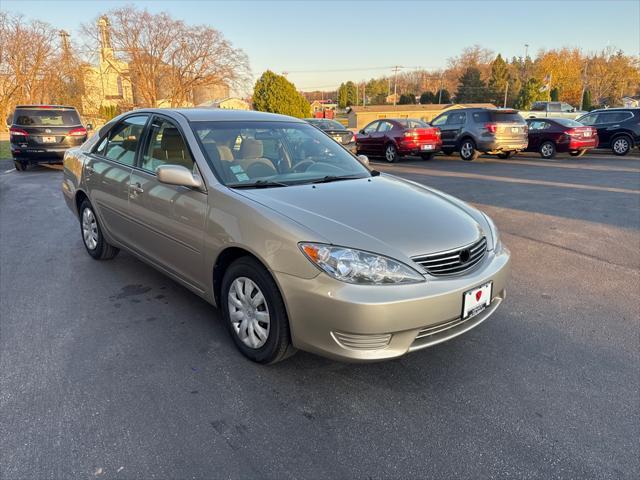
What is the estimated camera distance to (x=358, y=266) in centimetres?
250

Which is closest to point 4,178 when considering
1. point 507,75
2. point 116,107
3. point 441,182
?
point 441,182

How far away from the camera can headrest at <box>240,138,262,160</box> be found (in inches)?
142

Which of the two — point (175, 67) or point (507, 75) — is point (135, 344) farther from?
point (507, 75)

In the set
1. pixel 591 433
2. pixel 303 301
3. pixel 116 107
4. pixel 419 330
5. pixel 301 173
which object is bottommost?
pixel 591 433

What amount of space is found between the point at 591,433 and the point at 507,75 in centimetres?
8788

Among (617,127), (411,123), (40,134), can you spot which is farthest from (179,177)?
(617,127)

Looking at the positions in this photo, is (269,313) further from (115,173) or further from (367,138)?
(367,138)

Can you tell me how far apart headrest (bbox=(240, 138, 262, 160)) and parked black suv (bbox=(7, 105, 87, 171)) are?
11310 mm

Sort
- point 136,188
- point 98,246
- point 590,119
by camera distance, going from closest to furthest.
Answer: point 136,188
point 98,246
point 590,119

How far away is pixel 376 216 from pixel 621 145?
17.5 metres

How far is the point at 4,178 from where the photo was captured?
39.1ft

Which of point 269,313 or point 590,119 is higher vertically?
point 590,119

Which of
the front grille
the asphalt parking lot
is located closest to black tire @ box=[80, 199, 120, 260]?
the asphalt parking lot

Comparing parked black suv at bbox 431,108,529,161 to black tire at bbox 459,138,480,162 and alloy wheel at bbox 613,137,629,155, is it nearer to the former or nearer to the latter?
black tire at bbox 459,138,480,162
